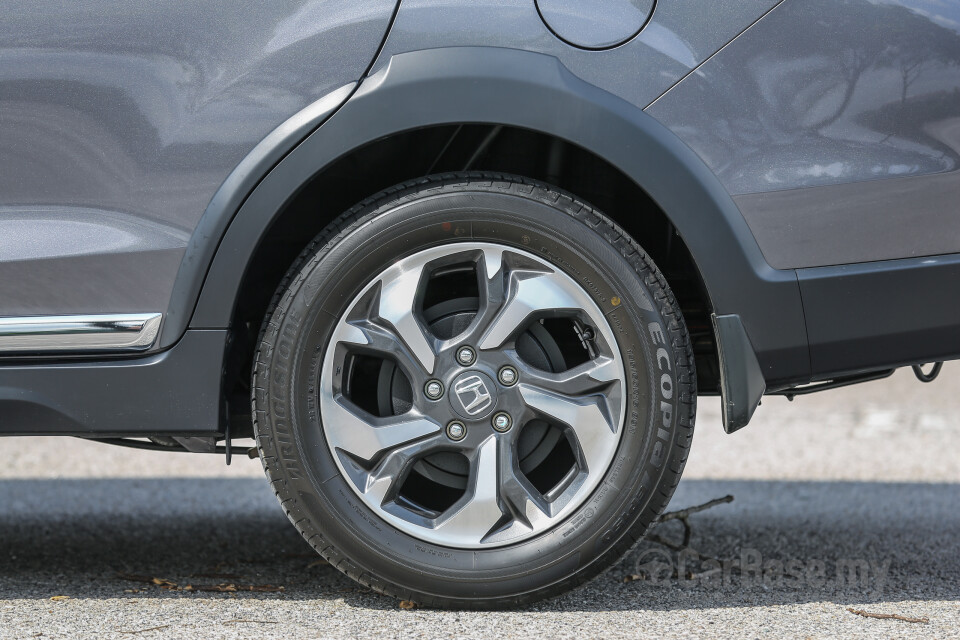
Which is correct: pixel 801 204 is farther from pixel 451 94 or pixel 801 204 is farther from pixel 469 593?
pixel 469 593

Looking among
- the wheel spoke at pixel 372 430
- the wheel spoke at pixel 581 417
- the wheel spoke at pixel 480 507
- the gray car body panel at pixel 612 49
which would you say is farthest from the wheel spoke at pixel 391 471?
the gray car body panel at pixel 612 49

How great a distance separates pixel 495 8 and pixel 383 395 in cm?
85

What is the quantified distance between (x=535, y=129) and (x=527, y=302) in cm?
36

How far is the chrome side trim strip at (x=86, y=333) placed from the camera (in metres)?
2.06

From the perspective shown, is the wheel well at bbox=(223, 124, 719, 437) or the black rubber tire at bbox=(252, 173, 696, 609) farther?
the wheel well at bbox=(223, 124, 719, 437)

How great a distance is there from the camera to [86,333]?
2.06 m

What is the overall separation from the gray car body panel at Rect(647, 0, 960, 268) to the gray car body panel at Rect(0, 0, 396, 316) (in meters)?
0.71

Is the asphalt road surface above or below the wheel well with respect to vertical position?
below

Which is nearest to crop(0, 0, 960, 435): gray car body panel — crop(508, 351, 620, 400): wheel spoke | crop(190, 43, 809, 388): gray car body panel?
crop(190, 43, 809, 388): gray car body panel

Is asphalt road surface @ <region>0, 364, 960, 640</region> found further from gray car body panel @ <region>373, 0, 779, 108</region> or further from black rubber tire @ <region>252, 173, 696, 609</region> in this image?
gray car body panel @ <region>373, 0, 779, 108</region>

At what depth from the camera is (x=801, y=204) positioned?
2027 mm

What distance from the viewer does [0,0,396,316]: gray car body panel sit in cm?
202

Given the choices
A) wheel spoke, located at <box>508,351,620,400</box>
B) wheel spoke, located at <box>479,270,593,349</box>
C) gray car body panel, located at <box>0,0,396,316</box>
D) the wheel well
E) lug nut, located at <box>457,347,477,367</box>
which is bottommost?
wheel spoke, located at <box>508,351,620,400</box>

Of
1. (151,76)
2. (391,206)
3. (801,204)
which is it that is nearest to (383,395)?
(391,206)
